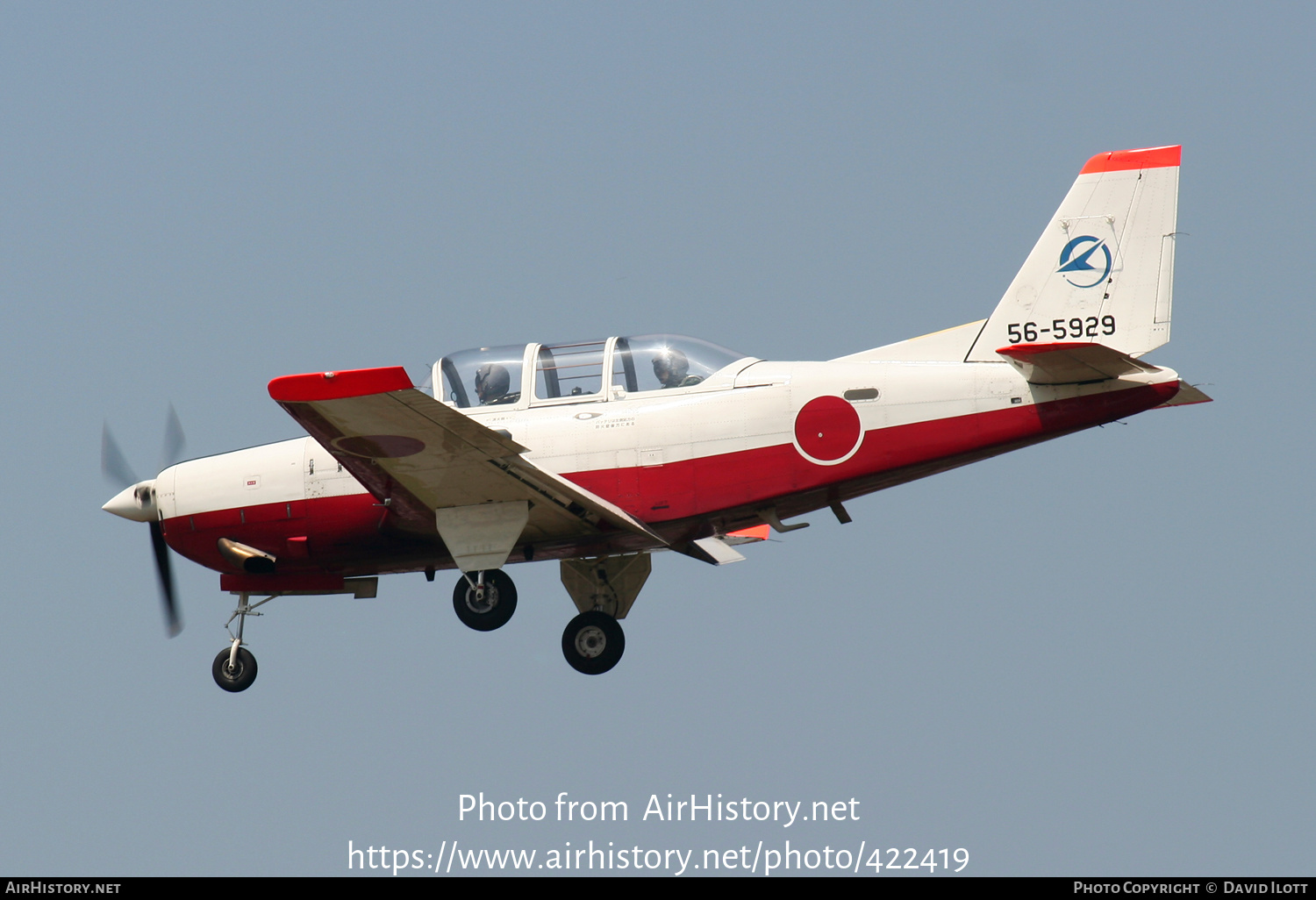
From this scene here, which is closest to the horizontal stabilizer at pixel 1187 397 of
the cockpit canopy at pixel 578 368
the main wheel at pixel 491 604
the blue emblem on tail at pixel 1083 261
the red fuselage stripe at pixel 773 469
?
the red fuselage stripe at pixel 773 469

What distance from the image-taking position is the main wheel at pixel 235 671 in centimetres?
1803

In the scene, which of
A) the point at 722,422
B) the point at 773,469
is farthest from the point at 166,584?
the point at 773,469

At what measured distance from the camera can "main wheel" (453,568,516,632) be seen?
56.1 feet

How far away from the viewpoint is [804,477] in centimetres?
1599

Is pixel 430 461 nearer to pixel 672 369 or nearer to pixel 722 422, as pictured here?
pixel 672 369

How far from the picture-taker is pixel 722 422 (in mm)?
16062

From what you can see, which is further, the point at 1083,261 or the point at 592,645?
the point at 592,645

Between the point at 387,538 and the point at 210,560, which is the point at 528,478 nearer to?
the point at 387,538

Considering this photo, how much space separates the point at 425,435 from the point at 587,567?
4.23 m

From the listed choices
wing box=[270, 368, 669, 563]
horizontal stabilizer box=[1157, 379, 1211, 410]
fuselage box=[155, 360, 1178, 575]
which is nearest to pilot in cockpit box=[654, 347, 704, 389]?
fuselage box=[155, 360, 1178, 575]

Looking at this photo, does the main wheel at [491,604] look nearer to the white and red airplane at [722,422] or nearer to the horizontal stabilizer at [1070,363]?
the white and red airplane at [722,422]

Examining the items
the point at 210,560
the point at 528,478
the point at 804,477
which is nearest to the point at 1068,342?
the point at 804,477

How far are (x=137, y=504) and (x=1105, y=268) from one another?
36.5 feet

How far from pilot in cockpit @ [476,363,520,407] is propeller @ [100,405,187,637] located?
4140 millimetres
